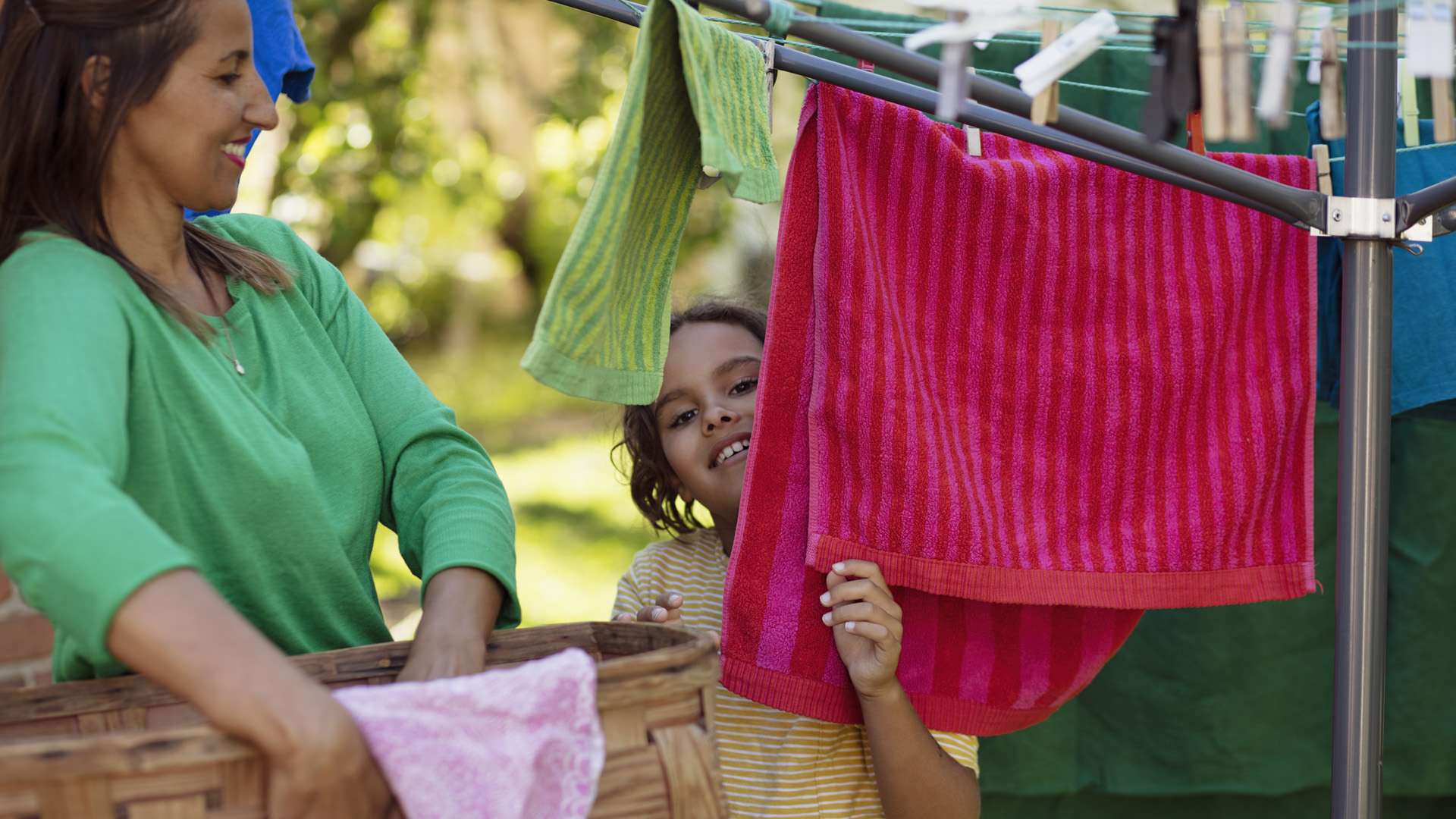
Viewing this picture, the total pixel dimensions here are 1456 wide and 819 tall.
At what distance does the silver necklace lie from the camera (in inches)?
51.6

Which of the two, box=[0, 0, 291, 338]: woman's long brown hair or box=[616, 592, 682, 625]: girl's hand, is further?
box=[616, 592, 682, 625]: girl's hand

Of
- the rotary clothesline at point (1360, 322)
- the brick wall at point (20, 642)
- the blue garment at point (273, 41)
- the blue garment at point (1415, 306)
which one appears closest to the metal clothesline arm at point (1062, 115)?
the rotary clothesline at point (1360, 322)

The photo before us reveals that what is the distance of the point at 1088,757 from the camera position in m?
2.25

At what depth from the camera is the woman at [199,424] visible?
3.23ft

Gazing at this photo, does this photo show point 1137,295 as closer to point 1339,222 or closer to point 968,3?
point 1339,222

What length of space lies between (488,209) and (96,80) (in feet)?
11.4

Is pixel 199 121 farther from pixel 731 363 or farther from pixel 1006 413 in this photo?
pixel 1006 413

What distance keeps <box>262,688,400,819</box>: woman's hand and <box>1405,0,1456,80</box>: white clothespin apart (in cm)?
89

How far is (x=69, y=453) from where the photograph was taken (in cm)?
103

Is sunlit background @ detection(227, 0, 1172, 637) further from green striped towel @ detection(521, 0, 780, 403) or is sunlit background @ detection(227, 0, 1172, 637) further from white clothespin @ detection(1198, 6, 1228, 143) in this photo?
white clothespin @ detection(1198, 6, 1228, 143)

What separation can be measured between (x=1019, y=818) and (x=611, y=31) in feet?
8.47

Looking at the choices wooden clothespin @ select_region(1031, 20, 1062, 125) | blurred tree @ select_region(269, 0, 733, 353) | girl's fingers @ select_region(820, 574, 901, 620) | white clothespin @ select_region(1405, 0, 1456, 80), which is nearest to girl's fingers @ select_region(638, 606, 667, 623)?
girl's fingers @ select_region(820, 574, 901, 620)

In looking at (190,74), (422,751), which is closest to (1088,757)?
(422,751)

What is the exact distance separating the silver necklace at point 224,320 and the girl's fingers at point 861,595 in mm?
644
